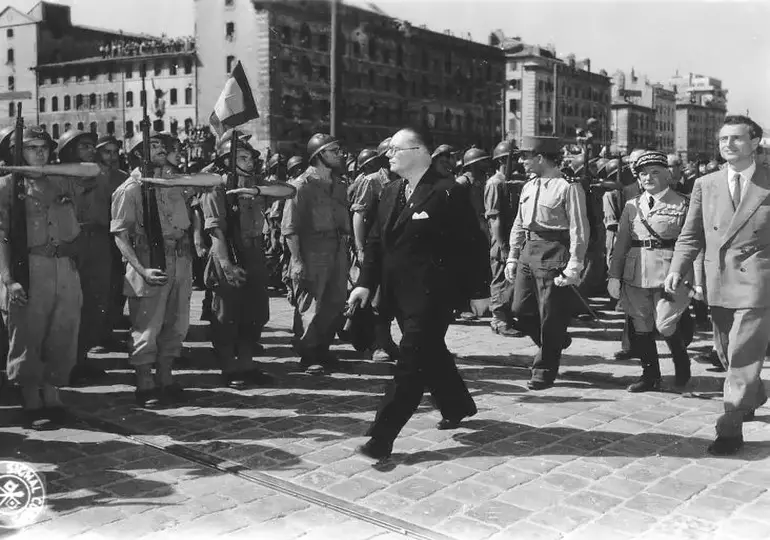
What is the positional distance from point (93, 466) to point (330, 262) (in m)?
3.53

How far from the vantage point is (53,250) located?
657cm

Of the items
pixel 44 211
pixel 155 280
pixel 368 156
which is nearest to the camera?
pixel 44 211

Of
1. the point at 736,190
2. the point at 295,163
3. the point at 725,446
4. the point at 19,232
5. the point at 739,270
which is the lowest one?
the point at 725,446

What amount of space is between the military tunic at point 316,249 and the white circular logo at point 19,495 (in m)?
3.41

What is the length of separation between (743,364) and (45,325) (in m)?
4.75

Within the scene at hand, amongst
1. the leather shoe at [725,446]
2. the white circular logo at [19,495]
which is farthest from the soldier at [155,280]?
the leather shoe at [725,446]

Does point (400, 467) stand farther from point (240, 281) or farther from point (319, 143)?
point (319, 143)

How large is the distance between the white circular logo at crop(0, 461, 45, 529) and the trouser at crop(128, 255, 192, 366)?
1.71 m

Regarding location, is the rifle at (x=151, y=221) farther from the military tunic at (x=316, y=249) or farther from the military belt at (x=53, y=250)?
the military tunic at (x=316, y=249)

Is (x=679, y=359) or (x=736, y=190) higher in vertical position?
(x=736, y=190)

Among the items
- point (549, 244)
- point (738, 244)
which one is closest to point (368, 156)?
point (549, 244)

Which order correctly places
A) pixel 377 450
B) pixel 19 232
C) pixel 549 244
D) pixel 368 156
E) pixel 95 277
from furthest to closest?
pixel 368 156, pixel 95 277, pixel 549 244, pixel 19 232, pixel 377 450

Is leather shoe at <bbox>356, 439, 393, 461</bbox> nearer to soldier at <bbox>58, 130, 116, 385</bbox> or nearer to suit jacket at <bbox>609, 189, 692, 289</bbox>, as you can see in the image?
suit jacket at <bbox>609, 189, 692, 289</bbox>

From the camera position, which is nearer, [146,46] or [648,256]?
[648,256]
